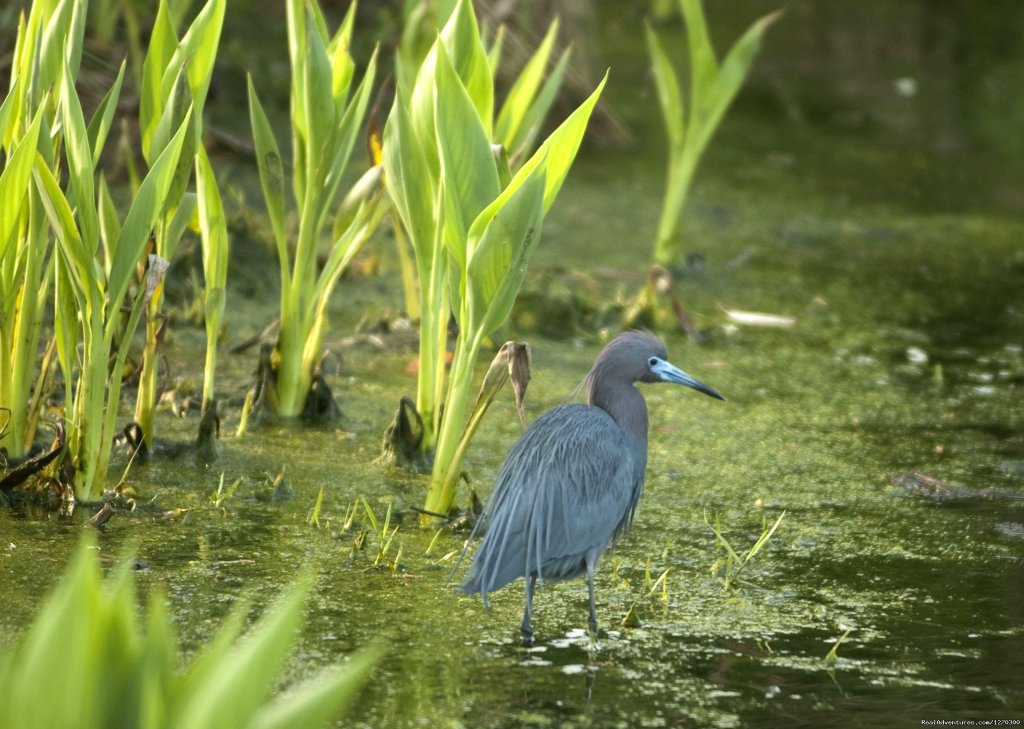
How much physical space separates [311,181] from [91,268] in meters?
0.77

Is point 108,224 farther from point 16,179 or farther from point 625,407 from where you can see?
point 625,407

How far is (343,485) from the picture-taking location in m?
3.65

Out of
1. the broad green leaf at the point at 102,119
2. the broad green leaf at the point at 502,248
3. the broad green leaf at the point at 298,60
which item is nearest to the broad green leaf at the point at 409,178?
the broad green leaf at the point at 298,60

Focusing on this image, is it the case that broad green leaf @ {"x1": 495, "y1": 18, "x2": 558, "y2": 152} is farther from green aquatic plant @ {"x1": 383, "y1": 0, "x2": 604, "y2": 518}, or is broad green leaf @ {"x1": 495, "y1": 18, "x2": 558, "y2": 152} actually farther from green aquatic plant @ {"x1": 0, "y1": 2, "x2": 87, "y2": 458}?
green aquatic plant @ {"x1": 0, "y1": 2, "x2": 87, "y2": 458}

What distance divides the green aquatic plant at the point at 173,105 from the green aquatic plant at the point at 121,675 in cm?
173

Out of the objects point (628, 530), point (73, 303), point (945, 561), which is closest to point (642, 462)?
point (628, 530)

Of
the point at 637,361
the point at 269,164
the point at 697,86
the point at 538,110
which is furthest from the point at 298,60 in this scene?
the point at 697,86

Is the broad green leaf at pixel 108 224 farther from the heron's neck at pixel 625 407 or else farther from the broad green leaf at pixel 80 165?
the heron's neck at pixel 625 407

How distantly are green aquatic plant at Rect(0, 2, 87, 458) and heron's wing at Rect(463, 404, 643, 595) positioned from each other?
44.7 inches

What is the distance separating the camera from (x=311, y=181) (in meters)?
3.59

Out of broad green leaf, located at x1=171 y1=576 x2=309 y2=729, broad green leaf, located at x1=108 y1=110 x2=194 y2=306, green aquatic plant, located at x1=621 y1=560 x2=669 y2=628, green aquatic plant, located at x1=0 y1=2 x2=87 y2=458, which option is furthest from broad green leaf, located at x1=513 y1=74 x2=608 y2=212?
broad green leaf, located at x1=171 y1=576 x2=309 y2=729

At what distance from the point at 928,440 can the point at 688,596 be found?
1.49 m

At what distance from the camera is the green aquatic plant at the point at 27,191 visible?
2.98 meters

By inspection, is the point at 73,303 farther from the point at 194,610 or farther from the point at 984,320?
the point at 984,320
